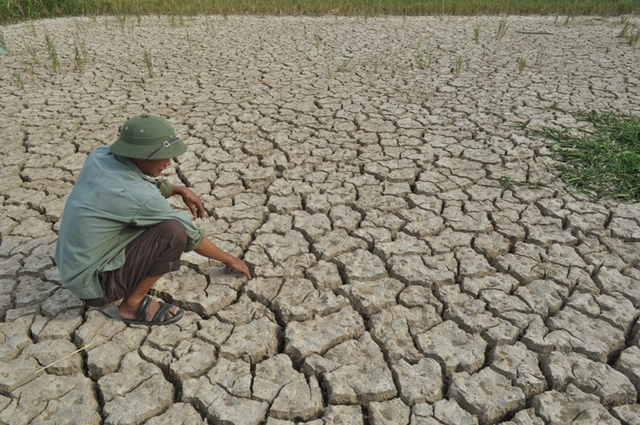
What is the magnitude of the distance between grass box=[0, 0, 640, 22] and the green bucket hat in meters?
7.11

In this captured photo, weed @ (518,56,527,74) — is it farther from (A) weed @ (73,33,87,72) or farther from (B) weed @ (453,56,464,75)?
(A) weed @ (73,33,87,72)

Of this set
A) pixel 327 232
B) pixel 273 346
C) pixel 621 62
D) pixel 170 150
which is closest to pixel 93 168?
pixel 170 150

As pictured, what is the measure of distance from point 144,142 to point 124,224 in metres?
0.33

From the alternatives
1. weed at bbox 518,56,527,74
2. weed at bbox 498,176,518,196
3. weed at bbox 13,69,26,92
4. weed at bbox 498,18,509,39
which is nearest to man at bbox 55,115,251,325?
weed at bbox 498,176,518,196

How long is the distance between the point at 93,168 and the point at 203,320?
2.54 ft

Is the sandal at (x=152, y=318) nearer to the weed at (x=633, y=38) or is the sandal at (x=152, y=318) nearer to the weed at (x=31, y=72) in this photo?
the weed at (x=31, y=72)

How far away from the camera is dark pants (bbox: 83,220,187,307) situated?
81.4 inches

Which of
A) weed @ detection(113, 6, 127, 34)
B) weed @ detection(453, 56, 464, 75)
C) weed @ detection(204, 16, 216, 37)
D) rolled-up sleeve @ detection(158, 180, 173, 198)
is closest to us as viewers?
rolled-up sleeve @ detection(158, 180, 173, 198)

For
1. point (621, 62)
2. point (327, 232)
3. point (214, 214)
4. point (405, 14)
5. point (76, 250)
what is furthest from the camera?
point (405, 14)

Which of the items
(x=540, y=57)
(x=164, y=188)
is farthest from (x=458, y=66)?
(x=164, y=188)

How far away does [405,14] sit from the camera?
343 inches

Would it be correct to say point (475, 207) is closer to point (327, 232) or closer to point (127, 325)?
point (327, 232)

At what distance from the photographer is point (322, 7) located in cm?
878

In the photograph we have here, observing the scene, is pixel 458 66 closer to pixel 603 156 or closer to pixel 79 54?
pixel 603 156
